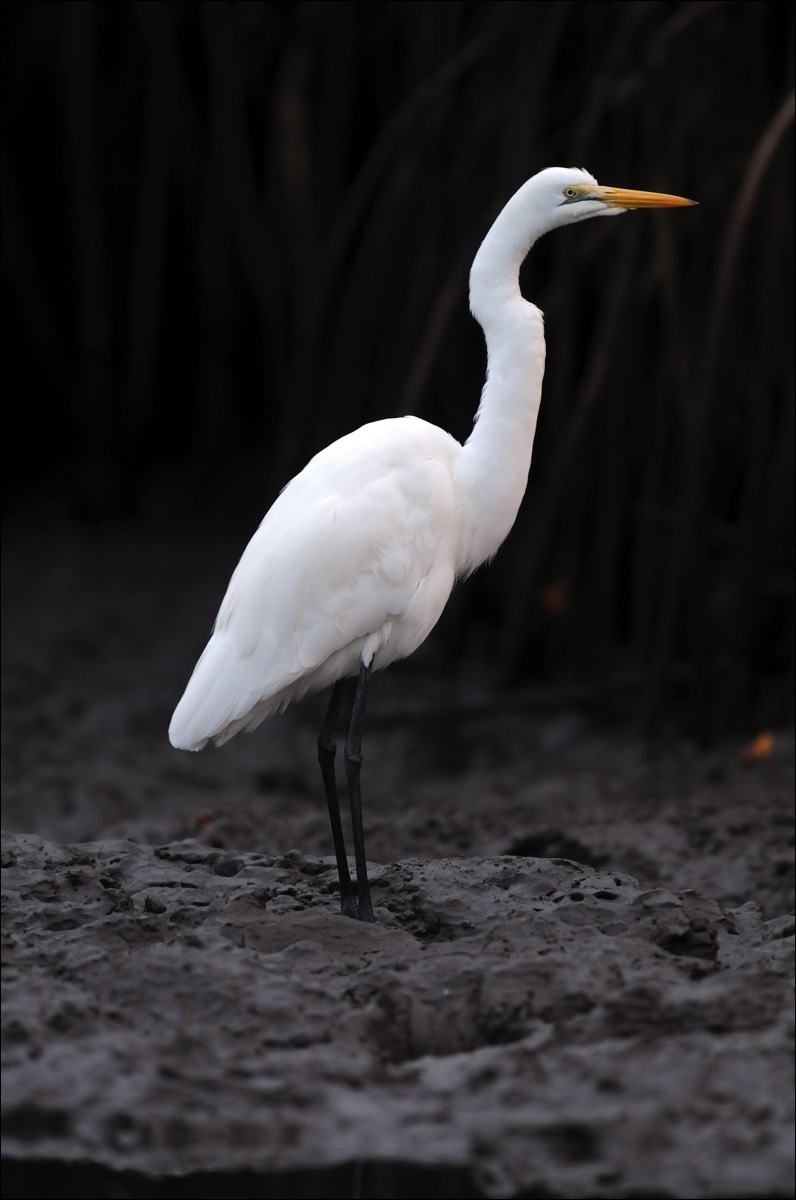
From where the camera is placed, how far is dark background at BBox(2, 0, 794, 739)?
5.78m

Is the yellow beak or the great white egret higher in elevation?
the yellow beak

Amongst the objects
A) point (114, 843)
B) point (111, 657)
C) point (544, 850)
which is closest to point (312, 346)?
point (111, 657)

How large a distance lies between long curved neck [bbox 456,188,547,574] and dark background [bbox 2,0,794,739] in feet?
5.97

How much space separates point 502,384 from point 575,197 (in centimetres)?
42

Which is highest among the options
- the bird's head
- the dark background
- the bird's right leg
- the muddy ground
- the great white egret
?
the dark background

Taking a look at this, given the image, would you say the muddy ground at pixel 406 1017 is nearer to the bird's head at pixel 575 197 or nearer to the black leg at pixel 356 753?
the black leg at pixel 356 753

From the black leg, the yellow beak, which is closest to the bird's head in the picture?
the yellow beak

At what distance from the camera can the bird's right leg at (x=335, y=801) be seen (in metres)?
Result: 3.33

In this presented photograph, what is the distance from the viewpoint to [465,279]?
20.3ft

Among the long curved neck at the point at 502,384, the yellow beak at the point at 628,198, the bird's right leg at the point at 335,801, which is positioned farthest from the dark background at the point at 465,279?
the bird's right leg at the point at 335,801

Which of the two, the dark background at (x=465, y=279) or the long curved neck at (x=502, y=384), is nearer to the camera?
the long curved neck at (x=502, y=384)

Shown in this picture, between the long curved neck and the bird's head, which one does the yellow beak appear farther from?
the long curved neck

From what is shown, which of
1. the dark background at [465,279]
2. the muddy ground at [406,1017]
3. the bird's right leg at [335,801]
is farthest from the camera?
the dark background at [465,279]

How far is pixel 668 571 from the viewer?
585 centimetres
